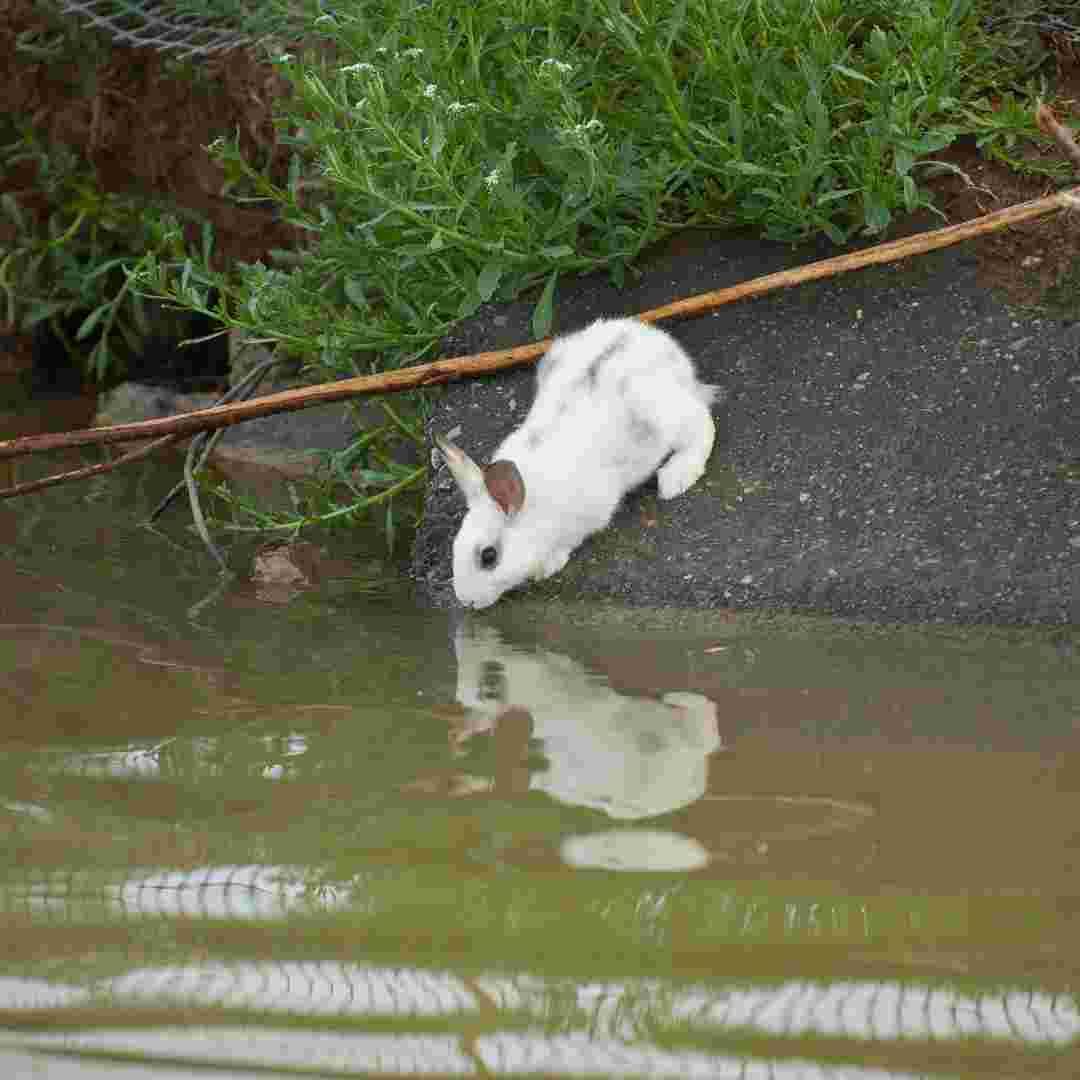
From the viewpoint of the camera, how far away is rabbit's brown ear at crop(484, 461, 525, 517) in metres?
4.56

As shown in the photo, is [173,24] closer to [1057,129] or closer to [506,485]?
[506,485]

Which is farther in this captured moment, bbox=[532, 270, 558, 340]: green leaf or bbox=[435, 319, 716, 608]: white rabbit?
bbox=[532, 270, 558, 340]: green leaf

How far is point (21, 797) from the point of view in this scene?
10.0 ft

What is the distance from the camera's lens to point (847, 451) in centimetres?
467

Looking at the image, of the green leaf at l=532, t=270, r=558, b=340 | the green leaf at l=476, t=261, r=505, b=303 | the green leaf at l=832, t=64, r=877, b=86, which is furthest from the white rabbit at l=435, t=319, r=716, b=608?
the green leaf at l=832, t=64, r=877, b=86

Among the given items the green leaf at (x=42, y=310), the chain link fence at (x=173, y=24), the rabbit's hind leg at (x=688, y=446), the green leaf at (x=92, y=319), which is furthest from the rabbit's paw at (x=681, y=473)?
the green leaf at (x=42, y=310)

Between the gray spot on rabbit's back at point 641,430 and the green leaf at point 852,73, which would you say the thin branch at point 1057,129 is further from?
the gray spot on rabbit's back at point 641,430

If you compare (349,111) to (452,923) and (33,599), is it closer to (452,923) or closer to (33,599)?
(33,599)

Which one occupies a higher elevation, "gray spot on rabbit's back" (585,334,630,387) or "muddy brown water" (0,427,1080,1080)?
"gray spot on rabbit's back" (585,334,630,387)

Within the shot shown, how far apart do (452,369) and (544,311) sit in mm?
338

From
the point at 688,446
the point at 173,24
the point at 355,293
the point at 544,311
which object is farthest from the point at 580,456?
the point at 173,24

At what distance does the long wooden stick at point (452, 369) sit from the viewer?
15.6 ft

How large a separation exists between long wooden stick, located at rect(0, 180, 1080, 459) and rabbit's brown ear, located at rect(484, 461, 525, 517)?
597 millimetres

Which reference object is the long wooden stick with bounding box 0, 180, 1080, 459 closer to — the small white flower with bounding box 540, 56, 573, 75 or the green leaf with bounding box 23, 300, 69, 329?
the small white flower with bounding box 540, 56, 573, 75
